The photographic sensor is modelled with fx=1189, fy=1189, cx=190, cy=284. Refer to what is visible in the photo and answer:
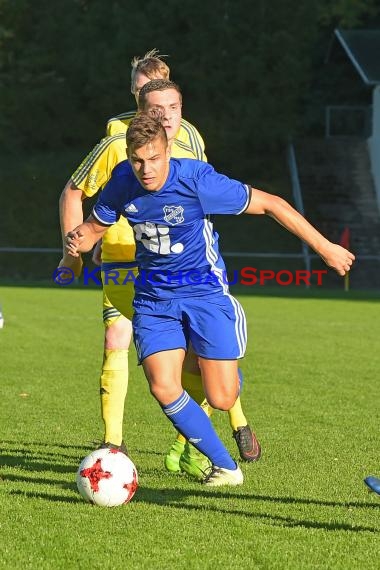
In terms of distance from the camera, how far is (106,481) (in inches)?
230

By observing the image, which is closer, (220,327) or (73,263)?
(220,327)

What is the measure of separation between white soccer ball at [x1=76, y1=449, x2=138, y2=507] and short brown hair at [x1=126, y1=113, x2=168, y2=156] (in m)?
1.57

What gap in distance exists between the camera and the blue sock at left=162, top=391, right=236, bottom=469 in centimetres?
636

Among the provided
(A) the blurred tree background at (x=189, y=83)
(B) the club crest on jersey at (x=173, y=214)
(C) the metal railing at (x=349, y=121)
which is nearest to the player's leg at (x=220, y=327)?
(B) the club crest on jersey at (x=173, y=214)

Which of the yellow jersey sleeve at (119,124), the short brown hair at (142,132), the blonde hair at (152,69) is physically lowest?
the yellow jersey sleeve at (119,124)

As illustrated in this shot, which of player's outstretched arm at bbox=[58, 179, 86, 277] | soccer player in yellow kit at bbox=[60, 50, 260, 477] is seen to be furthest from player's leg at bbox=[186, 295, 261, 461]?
player's outstretched arm at bbox=[58, 179, 86, 277]

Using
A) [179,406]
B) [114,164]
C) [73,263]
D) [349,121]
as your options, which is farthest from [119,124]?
[349,121]

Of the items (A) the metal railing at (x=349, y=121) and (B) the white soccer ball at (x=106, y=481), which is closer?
(B) the white soccer ball at (x=106, y=481)

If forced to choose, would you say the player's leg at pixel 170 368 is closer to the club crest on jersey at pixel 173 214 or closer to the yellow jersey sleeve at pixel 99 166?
the club crest on jersey at pixel 173 214

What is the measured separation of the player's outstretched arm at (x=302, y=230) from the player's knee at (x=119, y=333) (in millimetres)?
1424

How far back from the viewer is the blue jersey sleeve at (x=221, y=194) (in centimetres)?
614

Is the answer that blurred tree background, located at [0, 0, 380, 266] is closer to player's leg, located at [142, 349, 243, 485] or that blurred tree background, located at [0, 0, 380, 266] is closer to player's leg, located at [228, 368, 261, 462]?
player's leg, located at [228, 368, 261, 462]

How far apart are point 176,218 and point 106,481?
1398 mm

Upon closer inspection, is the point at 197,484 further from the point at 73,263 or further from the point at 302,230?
the point at 302,230
